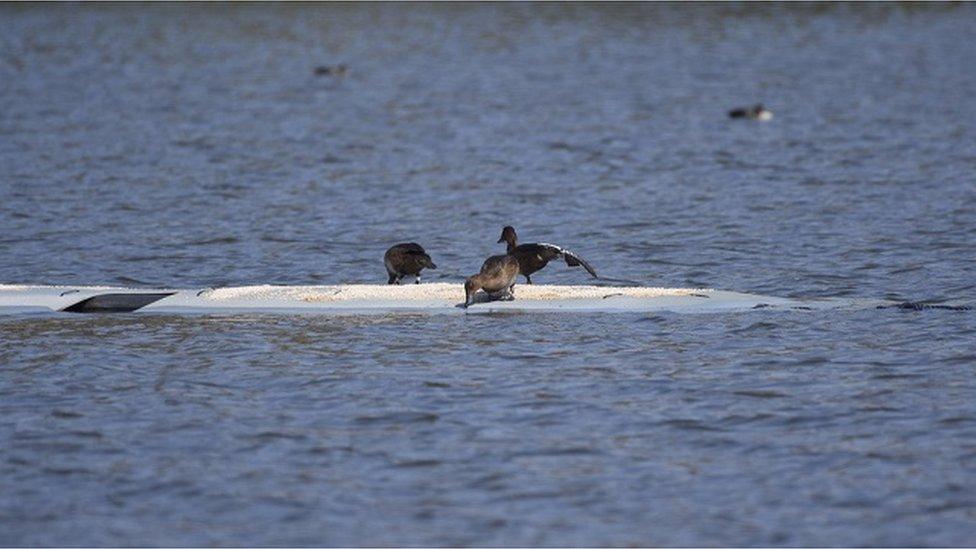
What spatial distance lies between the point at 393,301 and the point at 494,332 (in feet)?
4.22

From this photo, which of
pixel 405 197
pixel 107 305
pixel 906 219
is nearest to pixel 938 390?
pixel 107 305

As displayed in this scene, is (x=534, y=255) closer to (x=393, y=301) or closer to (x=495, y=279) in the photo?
(x=495, y=279)

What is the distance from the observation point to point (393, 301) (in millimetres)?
16734

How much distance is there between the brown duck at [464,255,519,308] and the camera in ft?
53.9

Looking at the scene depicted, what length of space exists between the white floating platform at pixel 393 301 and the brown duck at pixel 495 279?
90 millimetres

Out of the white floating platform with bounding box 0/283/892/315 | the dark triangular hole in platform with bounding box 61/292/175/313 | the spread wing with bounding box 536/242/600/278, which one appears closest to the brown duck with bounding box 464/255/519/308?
the white floating platform with bounding box 0/283/892/315

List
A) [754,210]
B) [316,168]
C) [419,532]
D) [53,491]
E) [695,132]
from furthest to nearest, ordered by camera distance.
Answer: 1. [695,132]
2. [316,168]
3. [754,210]
4. [53,491]
5. [419,532]

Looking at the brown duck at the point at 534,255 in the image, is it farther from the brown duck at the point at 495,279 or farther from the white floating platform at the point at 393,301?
the brown duck at the point at 495,279

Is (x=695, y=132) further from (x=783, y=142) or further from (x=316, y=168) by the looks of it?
(x=316, y=168)

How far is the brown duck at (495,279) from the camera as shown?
16.4 m

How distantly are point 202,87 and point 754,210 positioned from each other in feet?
80.0

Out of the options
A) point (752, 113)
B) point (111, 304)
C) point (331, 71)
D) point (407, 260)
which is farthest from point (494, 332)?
point (331, 71)

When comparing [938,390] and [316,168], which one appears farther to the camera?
[316,168]

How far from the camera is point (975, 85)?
43.4 meters
